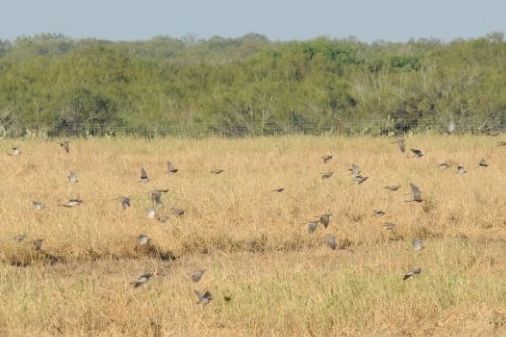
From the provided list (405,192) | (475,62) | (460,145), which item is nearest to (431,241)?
(405,192)

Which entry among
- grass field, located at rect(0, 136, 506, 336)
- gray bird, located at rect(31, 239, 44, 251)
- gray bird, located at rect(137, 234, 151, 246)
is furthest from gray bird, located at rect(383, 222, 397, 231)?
gray bird, located at rect(31, 239, 44, 251)

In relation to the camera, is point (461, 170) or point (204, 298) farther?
point (461, 170)

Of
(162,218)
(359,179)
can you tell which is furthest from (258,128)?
(162,218)

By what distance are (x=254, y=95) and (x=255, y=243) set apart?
22.6 metres

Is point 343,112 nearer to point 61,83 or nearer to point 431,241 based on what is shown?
point 61,83

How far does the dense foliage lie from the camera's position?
97.2 feet

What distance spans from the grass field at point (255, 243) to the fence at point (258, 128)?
26.3 feet

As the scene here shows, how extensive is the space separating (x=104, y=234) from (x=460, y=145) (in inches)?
428

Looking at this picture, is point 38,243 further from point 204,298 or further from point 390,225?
point 390,225

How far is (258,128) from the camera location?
30.2 meters

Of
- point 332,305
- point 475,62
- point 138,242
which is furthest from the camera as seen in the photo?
point 475,62

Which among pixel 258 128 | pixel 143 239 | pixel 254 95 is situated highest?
pixel 143 239

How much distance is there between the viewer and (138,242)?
10.4m

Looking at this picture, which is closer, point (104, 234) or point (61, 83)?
point (104, 234)
